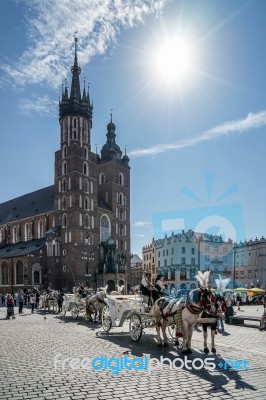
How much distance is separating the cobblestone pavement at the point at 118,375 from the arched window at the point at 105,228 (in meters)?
A: 46.6

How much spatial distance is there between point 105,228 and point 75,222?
8.31 m

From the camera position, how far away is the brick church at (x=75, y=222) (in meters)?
51.2

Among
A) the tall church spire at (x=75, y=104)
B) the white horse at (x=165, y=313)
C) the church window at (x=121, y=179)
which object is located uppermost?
the tall church spire at (x=75, y=104)

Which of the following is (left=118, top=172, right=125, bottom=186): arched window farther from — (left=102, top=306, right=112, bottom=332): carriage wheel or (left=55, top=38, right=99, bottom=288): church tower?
(left=102, top=306, right=112, bottom=332): carriage wheel

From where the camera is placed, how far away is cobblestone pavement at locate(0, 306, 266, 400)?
632 cm

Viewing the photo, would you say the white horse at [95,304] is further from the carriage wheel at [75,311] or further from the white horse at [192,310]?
the white horse at [192,310]

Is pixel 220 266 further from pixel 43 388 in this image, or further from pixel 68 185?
pixel 43 388

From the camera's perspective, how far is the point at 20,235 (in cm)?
6309

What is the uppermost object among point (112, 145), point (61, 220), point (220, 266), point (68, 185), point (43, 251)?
point (112, 145)

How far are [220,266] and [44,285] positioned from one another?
39.7m

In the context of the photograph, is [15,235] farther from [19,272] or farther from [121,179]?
[121,179]

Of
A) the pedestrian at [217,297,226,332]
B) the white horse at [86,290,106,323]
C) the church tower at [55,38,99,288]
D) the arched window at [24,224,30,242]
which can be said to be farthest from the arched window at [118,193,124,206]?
the pedestrian at [217,297,226,332]

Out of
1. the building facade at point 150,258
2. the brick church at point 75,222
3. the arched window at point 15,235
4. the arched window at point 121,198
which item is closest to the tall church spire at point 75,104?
the brick church at point 75,222

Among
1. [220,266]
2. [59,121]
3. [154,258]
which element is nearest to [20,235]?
[59,121]
